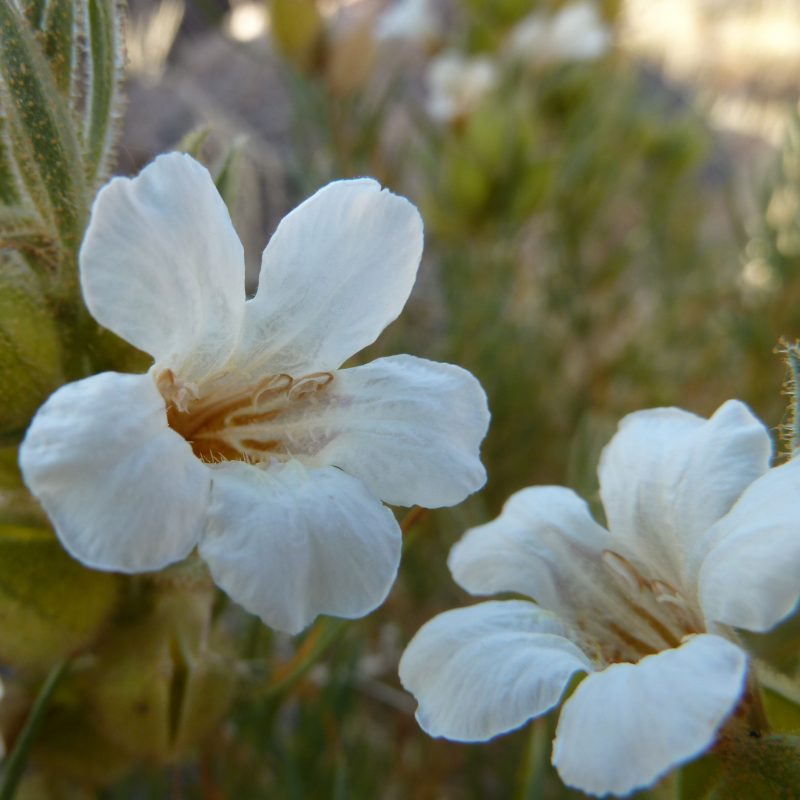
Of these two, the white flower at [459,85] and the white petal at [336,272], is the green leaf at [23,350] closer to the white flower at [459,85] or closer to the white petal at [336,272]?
the white petal at [336,272]

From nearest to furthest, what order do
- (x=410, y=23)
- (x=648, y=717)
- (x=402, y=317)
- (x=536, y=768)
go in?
(x=648, y=717) → (x=536, y=768) → (x=402, y=317) → (x=410, y=23)

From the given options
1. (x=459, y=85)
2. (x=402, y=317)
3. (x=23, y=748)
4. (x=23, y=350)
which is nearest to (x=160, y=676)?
(x=23, y=748)

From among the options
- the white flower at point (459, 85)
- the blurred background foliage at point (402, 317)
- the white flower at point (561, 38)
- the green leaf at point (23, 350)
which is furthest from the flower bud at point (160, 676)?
the white flower at point (561, 38)

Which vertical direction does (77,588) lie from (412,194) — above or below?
above

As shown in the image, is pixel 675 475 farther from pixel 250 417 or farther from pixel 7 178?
pixel 7 178

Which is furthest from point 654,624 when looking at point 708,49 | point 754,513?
point 708,49

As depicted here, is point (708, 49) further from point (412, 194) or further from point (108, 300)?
point (108, 300)

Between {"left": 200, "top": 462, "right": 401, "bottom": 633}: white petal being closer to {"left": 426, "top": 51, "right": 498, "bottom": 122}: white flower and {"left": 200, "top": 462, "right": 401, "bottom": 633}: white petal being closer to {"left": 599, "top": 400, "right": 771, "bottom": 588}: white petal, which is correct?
{"left": 599, "top": 400, "right": 771, "bottom": 588}: white petal
